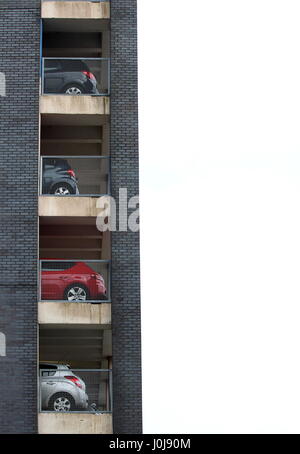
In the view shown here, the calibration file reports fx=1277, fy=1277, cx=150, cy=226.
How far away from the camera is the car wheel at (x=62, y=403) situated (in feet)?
98.9

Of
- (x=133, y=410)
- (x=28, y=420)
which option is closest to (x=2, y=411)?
(x=28, y=420)

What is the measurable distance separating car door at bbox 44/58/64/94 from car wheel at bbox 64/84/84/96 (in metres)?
0.20

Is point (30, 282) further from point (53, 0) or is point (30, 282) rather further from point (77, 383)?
point (53, 0)

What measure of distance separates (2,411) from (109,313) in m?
3.51

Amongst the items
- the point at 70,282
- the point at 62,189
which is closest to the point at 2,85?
the point at 62,189

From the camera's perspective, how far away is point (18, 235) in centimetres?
3145

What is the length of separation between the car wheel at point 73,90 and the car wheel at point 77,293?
5.20 meters

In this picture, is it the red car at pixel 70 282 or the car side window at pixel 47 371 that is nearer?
the car side window at pixel 47 371

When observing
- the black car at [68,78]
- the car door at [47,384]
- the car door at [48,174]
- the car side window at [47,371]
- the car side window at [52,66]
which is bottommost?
the car door at [47,384]

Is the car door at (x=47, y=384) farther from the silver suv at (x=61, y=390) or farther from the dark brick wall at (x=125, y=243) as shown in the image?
the dark brick wall at (x=125, y=243)

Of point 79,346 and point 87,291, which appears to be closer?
point 87,291

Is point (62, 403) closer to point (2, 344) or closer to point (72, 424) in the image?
point (72, 424)

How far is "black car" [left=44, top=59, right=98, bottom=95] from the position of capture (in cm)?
3288

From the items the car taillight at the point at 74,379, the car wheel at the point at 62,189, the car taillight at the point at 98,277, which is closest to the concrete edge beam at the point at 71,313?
the car taillight at the point at 98,277
